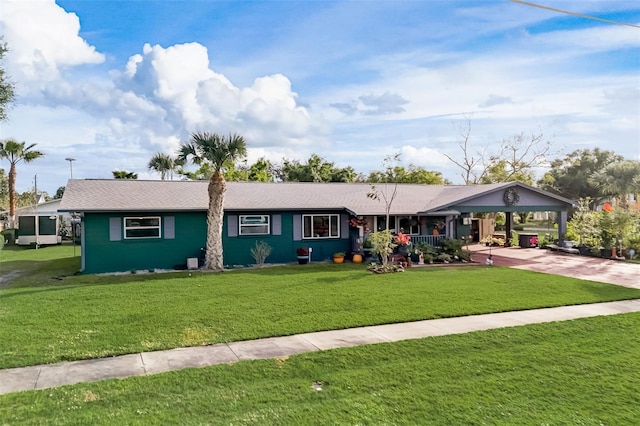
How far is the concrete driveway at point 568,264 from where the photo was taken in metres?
15.4

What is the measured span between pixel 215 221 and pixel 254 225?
2.46m

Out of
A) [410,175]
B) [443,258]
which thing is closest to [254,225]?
[443,258]

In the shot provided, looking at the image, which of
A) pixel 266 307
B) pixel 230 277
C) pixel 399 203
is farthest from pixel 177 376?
pixel 399 203

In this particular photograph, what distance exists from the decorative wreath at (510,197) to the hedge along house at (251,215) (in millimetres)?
50

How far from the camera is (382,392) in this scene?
569cm

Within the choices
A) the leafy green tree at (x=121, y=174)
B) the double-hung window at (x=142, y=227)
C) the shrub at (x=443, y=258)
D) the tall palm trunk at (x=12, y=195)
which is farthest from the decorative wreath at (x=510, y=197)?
the tall palm trunk at (x=12, y=195)

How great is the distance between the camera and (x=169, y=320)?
9.30 meters

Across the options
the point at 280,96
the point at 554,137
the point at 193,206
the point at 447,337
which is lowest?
the point at 447,337

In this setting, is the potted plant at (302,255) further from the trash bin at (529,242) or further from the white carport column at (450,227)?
the trash bin at (529,242)

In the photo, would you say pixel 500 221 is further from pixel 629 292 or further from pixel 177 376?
pixel 177 376

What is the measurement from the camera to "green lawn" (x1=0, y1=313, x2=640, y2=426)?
5.00 m

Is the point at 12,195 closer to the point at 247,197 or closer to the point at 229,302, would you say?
the point at 247,197

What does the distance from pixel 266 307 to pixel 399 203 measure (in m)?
12.5

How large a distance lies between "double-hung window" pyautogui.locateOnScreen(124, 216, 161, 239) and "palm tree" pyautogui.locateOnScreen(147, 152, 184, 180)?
82.9 feet
